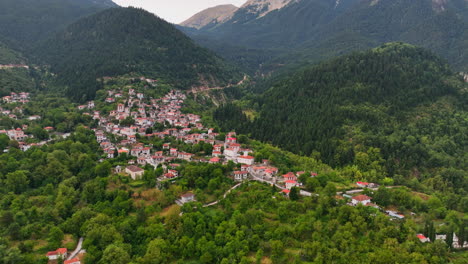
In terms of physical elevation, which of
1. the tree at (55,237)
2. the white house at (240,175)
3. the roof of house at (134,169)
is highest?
the roof of house at (134,169)

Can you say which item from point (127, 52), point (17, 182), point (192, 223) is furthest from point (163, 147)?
point (127, 52)

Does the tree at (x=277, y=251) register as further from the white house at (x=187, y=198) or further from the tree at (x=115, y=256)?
the tree at (x=115, y=256)

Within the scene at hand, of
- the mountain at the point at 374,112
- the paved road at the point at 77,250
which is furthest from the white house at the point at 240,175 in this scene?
the paved road at the point at 77,250

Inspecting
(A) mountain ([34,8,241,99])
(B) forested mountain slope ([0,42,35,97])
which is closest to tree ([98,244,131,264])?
(B) forested mountain slope ([0,42,35,97])

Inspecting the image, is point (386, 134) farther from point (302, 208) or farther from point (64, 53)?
point (64, 53)

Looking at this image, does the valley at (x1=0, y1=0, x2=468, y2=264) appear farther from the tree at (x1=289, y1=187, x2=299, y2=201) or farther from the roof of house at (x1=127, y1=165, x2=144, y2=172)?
the roof of house at (x1=127, y1=165, x2=144, y2=172)

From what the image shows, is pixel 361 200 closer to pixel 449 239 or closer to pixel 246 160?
pixel 449 239

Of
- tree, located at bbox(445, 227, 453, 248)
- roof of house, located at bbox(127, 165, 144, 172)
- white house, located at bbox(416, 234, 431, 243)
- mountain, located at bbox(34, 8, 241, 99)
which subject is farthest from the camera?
mountain, located at bbox(34, 8, 241, 99)

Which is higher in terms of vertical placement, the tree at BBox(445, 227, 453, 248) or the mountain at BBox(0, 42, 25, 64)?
the mountain at BBox(0, 42, 25, 64)
